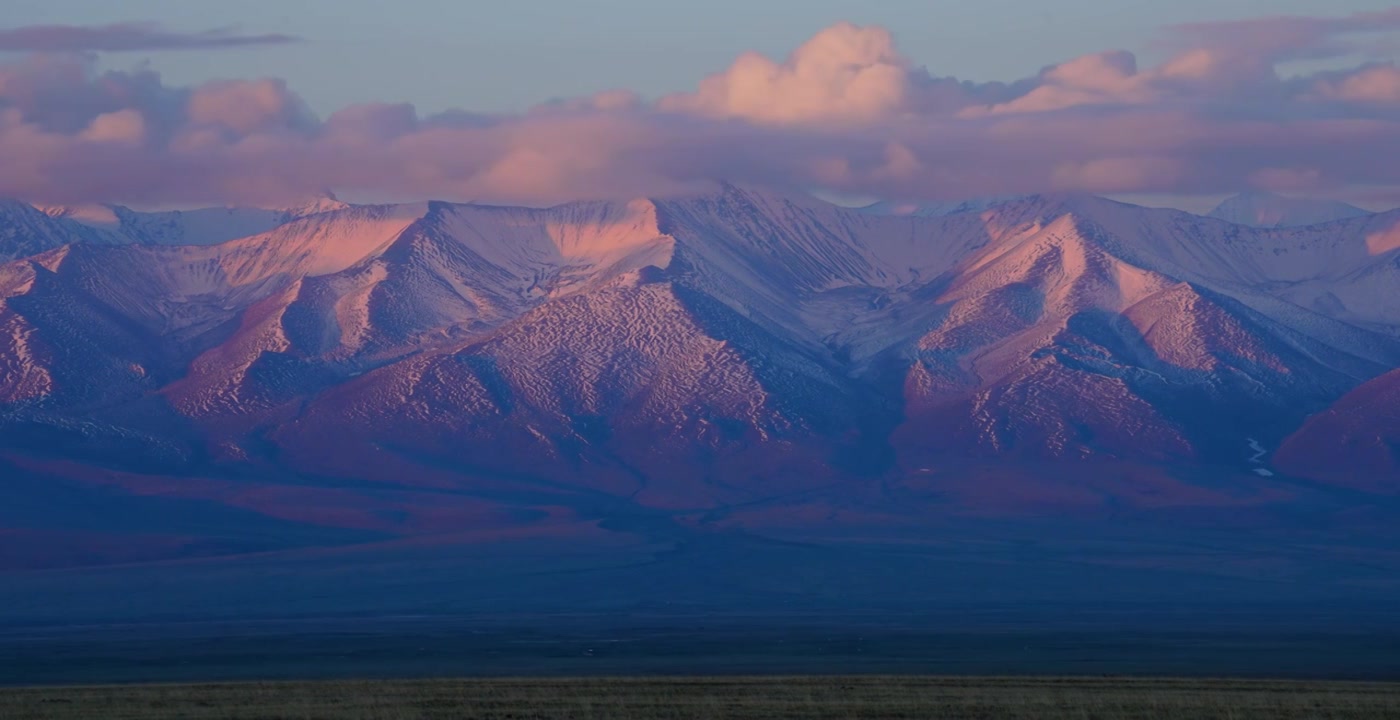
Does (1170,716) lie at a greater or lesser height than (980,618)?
greater

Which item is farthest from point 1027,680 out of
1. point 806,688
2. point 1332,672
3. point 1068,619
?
point 1068,619

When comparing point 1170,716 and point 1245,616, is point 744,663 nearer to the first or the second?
point 1170,716

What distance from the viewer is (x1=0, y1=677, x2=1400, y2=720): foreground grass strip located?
68.8 meters

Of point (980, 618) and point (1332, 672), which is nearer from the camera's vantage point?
point (1332, 672)

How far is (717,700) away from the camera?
72.9m

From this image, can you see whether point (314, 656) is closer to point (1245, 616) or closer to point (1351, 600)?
point (1245, 616)

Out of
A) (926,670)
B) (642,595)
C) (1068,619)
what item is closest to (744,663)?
(926,670)

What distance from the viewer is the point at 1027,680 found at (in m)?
82.3

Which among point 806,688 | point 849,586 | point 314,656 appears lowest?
point 849,586

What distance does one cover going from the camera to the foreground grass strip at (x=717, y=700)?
226ft

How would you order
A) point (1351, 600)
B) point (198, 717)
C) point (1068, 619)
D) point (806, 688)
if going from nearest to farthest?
point (198, 717)
point (806, 688)
point (1068, 619)
point (1351, 600)

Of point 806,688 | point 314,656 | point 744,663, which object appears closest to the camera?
point 806,688

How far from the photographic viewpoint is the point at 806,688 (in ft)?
254

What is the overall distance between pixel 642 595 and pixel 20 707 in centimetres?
11318
